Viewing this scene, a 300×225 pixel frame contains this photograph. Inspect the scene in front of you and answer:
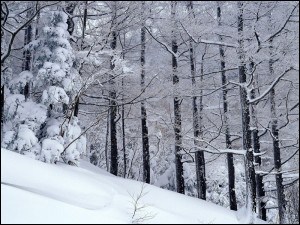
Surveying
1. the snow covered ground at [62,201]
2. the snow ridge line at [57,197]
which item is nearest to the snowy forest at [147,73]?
the snow covered ground at [62,201]

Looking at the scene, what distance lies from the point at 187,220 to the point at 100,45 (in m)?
7.15

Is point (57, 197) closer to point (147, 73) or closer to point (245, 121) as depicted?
point (245, 121)

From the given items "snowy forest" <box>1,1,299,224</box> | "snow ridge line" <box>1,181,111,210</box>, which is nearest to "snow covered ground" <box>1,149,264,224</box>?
"snow ridge line" <box>1,181,111,210</box>

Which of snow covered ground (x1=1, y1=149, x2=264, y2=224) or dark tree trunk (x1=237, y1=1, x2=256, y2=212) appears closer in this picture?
snow covered ground (x1=1, y1=149, x2=264, y2=224)

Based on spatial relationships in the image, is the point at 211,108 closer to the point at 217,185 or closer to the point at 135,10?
the point at 135,10

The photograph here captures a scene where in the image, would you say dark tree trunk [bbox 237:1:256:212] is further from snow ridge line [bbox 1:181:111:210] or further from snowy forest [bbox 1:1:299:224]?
snow ridge line [bbox 1:181:111:210]

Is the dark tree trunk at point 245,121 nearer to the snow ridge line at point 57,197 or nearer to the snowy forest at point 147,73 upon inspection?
the snowy forest at point 147,73

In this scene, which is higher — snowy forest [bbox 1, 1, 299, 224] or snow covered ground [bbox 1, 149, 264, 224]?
snowy forest [bbox 1, 1, 299, 224]

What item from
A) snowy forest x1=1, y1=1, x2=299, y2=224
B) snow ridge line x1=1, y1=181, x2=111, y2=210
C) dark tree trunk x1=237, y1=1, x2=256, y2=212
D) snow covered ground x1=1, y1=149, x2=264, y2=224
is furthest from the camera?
dark tree trunk x1=237, y1=1, x2=256, y2=212

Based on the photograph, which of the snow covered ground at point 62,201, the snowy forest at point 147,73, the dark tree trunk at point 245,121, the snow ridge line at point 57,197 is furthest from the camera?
the dark tree trunk at point 245,121

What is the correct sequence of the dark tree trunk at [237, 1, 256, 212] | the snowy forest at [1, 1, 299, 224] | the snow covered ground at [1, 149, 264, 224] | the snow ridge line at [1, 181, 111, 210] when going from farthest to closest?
the dark tree trunk at [237, 1, 256, 212], the snowy forest at [1, 1, 299, 224], the snow ridge line at [1, 181, 111, 210], the snow covered ground at [1, 149, 264, 224]

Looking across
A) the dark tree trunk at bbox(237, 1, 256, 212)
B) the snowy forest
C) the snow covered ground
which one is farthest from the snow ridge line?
the dark tree trunk at bbox(237, 1, 256, 212)

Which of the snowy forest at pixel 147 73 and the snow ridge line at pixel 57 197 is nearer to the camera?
the snow ridge line at pixel 57 197

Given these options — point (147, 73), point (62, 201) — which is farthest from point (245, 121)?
point (62, 201)
